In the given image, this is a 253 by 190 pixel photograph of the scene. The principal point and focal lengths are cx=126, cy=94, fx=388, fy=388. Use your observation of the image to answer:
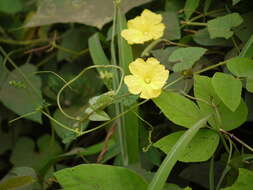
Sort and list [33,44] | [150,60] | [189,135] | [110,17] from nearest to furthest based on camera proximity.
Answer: [189,135], [150,60], [110,17], [33,44]

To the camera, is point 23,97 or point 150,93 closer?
point 150,93

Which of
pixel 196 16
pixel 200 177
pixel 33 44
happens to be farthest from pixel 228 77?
pixel 33 44

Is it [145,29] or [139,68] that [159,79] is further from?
[145,29]

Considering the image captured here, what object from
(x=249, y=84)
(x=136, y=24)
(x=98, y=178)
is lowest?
(x=98, y=178)

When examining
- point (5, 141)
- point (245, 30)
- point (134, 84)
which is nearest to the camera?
point (134, 84)

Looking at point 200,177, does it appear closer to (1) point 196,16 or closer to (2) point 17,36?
(1) point 196,16

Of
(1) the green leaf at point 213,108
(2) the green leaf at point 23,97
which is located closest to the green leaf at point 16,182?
(2) the green leaf at point 23,97

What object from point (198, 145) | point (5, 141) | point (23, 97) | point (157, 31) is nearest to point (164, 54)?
point (157, 31)
